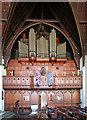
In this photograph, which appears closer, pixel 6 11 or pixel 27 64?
pixel 6 11

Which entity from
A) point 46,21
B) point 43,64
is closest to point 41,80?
point 43,64

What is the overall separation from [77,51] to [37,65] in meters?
4.40

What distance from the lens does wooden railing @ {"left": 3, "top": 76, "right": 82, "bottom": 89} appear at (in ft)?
47.2

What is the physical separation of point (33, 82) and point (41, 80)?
0.79 meters

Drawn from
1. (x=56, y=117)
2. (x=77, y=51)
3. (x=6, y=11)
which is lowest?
(x=56, y=117)

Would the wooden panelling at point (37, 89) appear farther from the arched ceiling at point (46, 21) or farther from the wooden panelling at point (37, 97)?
the arched ceiling at point (46, 21)

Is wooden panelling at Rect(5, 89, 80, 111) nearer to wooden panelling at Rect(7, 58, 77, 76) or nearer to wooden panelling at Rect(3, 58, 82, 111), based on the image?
wooden panelling at Rect(3, 58, 82, 111)

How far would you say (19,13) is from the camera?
14773mm

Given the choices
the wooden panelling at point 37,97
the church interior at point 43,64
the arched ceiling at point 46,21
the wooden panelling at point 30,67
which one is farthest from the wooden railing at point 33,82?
the arched ceiling at point 46,21

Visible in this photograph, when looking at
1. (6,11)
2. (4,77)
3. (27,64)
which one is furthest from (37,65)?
(6,11)

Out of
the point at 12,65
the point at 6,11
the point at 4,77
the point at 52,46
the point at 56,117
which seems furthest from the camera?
the point at 12,65

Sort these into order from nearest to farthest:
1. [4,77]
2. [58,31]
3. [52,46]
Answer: [4,77], [52,46], [58,31]

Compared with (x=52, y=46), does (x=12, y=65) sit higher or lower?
lower

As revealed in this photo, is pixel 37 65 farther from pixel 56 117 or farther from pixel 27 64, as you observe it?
pixel 56 117
